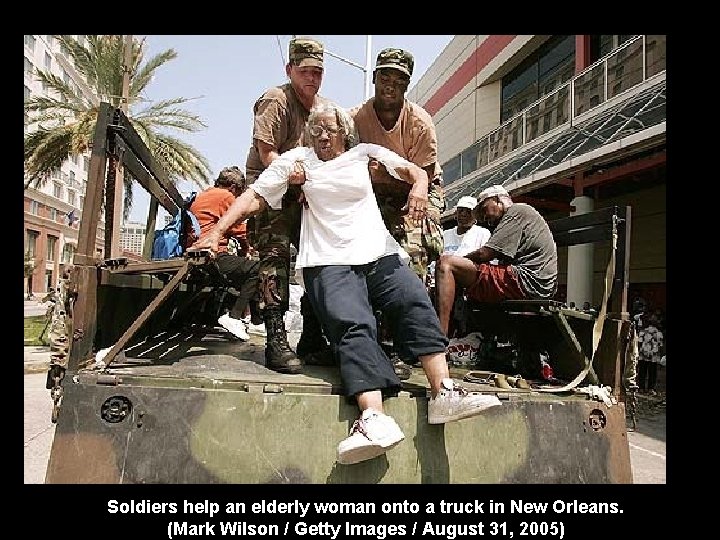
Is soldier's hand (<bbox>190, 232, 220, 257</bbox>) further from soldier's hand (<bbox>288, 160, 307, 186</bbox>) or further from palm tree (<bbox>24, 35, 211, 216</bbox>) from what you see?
palm tree (<bbox>24, 35, 211, 216</bbox>)

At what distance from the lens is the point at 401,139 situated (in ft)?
11.4

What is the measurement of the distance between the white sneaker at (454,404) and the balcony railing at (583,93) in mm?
7547

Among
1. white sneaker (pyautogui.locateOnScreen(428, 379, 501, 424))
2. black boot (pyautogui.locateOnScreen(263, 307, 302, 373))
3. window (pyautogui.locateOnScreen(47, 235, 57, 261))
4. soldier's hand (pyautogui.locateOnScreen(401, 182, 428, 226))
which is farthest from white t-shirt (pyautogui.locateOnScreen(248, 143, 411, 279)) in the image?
window (pyautogui.locateOnScreen(47, 235, 57, 261))

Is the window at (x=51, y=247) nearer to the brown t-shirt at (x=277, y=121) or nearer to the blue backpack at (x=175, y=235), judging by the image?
the blue backpack at (x=175, y=235)

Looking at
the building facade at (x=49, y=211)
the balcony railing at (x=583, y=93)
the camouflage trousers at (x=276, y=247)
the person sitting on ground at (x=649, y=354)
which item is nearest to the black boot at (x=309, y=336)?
the camouflage trousers at (x=276, y=247)

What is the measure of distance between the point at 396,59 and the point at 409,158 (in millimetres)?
545

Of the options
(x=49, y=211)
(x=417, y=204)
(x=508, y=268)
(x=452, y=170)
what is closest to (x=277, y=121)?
(x=417, y=204)

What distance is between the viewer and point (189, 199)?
513 centimetres

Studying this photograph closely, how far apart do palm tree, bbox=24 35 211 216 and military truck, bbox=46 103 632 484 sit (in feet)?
48.5

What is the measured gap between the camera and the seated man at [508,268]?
3574 mm

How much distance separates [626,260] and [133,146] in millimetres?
2265

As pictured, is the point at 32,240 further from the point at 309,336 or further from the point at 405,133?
the point at 405,133

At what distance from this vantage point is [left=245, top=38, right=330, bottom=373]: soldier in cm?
310

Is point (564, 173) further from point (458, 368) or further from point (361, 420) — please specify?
point (361, 420)
